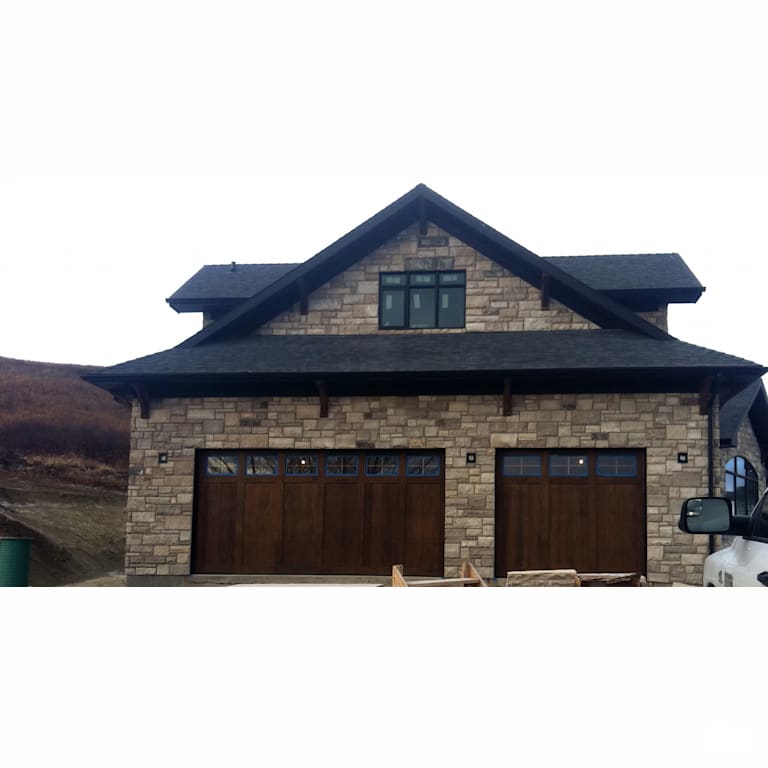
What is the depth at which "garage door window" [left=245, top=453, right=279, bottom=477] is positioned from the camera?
52.8 ft

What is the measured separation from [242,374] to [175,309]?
6.24 m

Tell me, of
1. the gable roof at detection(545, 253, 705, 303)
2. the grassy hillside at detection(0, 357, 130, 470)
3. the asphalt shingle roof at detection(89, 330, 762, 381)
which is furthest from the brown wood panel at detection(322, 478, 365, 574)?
the grassy hillside at detection(0, 357, 130, 470)

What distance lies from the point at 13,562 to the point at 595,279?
13.4 metres

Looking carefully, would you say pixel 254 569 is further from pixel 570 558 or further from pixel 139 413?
pixel 570 558

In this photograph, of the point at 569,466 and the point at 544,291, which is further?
the point at 544,291

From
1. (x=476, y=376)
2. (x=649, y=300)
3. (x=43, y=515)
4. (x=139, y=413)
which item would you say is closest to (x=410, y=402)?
(x=476, y=376)

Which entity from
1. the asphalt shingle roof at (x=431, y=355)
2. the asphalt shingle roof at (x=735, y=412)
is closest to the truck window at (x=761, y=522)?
the asphalt shingle roof at (x=431, y=355)

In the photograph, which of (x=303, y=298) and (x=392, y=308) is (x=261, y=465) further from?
(x=392, y=308)

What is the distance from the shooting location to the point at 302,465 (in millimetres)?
16062

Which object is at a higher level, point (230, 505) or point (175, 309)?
point (175, 309)

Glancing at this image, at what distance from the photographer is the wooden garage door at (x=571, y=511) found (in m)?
15.1

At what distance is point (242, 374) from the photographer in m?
15.5

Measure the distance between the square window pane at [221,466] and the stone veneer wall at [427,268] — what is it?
9.84 ft

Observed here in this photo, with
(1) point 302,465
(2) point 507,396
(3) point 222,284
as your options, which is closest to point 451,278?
(2) point 507,396
